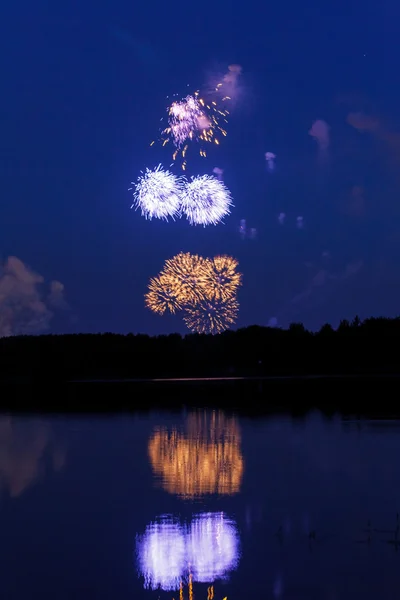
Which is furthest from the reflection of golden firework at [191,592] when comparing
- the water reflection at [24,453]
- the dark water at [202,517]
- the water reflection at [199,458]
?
the water reflection at [24,453]

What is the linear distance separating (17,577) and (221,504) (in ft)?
21.9

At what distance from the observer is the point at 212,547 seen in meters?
15.5

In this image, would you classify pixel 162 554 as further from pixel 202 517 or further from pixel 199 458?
pixel 199 458

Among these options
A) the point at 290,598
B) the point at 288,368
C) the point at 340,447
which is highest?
the point at 288,368

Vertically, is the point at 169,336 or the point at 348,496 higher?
the point at 169,336

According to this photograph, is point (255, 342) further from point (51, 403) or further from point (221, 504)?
point (221, 504)

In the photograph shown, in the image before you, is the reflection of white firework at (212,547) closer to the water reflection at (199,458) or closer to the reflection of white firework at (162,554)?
the reflection of white firework at (162,554)

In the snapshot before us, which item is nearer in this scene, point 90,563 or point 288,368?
point 90,563

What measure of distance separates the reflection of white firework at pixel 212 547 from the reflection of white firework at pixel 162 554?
0.24m

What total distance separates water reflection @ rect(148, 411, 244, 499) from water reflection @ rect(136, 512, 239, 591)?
3303 mm

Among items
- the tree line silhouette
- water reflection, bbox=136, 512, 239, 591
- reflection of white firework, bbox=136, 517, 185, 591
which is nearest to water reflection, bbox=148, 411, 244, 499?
water reflection, bbox=136, 512, 239, 591

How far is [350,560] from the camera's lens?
48.4ft

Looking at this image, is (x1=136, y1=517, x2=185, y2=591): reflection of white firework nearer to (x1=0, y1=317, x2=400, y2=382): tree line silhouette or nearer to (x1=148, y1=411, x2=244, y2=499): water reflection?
(x1=148, y1=411, x2=244, y2=499): water reflection

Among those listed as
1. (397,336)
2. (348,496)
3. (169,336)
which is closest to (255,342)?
(169,336)
